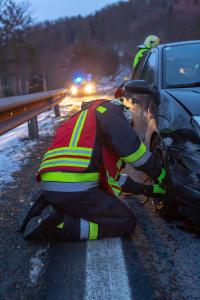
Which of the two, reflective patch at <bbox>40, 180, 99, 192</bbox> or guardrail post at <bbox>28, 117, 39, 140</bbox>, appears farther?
guardrail post at <bbox>28, 117, 39, 140</bbox>

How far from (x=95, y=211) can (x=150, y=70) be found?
2387 millimetres

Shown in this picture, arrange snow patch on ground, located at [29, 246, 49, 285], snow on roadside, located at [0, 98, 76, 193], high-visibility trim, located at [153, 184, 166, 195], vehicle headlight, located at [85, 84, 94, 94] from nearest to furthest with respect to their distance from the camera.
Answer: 1. snow patch on ground, located at [29, 246, 49, 285]
2. high-visibility trim, located at [153, 184, 166, 195]
3. snow on roadside, located at [0, 98, 76, 193]
4. vehicle headlight, located at [85, 84, 94, 94]

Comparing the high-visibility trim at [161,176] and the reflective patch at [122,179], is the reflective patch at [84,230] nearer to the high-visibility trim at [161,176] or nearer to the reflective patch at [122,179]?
the reflective patch at [122,179]

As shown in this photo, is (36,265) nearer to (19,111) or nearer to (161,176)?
(161,176)

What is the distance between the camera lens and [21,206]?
4.47 metres

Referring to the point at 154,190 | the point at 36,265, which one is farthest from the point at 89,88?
the point at 36,265

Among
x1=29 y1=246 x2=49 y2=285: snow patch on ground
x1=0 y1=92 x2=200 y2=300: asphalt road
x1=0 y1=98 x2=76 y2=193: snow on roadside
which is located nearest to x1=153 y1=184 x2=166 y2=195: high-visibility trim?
x1=0 y1=92 x2=200 y2=300: asphalt road

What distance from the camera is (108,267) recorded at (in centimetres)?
296

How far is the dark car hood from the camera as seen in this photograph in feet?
11.3

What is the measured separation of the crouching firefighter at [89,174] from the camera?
3375 mm

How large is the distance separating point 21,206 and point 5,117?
145cm

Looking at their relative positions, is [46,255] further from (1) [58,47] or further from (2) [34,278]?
(1) [58,47]

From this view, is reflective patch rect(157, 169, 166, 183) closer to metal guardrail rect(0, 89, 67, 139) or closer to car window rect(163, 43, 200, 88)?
car window rect(163, 43, 200, 88)

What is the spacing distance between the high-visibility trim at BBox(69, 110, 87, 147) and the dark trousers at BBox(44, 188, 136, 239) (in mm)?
389
